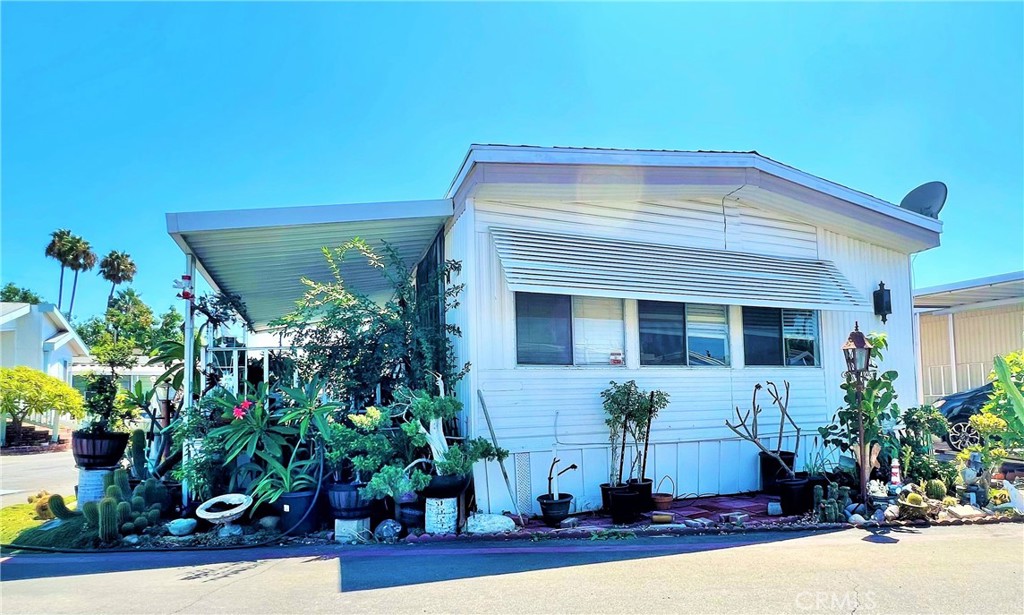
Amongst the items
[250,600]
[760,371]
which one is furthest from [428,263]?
[250,600]

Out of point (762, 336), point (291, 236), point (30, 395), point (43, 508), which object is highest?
point (291, 236)

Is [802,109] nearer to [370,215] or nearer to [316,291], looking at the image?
[370,215]

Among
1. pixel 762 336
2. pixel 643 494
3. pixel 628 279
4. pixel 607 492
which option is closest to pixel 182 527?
pixel 607 492

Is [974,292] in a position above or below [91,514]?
above

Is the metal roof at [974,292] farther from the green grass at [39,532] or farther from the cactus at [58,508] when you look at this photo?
the cactus at [58,508]

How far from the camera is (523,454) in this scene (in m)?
7.13

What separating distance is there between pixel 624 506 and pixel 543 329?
216 centimetres

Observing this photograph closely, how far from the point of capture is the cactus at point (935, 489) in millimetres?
7617

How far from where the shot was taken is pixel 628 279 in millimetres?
7559

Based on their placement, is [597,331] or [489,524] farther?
[597,331]

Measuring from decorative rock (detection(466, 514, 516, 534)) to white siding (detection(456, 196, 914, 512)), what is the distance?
A: 0.42 m

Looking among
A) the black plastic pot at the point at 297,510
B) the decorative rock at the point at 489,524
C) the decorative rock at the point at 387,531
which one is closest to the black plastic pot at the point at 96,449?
the black plastic pot at the point at 297,510

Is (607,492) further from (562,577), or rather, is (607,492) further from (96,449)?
(96,449)

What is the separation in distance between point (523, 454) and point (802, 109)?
7930mm
